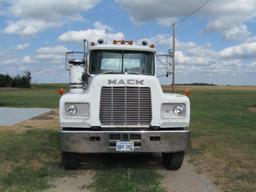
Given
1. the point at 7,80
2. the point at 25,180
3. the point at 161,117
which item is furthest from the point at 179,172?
the point at 7,80

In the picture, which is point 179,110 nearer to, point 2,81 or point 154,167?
point 154,167

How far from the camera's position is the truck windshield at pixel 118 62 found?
10578 millimetres

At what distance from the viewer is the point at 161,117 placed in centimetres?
923

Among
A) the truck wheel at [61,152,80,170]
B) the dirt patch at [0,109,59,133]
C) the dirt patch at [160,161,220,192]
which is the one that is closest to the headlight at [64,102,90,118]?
the truck wheel at [61,152,80,170]

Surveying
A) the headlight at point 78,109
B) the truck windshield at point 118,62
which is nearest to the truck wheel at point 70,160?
the headlight at point 78,109

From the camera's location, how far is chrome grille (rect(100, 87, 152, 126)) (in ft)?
29.9

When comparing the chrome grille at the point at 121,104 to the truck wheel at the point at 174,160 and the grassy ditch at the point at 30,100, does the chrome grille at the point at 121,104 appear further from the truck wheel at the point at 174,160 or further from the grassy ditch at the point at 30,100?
the grassy ditch at the point at 30,100

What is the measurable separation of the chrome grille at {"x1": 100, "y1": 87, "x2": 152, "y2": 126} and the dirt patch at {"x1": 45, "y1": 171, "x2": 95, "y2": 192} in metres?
1.05

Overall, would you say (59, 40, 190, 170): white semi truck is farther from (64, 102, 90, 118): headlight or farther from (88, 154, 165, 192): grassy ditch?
(88, 154, 165, 192): grassy ditch

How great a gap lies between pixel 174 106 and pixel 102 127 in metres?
1.36

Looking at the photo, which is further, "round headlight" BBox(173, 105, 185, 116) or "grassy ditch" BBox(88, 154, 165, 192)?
"round headlight" BBox(173, 105, 185, 116)

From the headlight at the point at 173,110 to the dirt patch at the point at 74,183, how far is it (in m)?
1.75

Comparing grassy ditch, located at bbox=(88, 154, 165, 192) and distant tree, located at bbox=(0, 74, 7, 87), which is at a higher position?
grassy ditch, located at bbox=(88, 154, 165, 192)

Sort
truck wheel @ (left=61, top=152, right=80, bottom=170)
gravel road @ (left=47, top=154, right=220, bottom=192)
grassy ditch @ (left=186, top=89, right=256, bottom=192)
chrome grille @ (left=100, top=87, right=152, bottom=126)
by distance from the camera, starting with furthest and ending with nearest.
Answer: truck wheel @ (left=61, top=152, right=80, bottom=170) < chrome grille @ (left=100, top=87, right=152, bottom=126) < grassy ditch @ (left=186, top=89, right=256, bottom=192) < gravel road @ (left=47, top=154, right=220, bottom=192)
